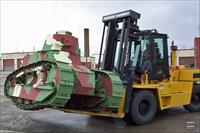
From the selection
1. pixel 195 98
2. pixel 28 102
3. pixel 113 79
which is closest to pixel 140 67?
pixel 113 79

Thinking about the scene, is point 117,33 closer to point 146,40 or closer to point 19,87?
point 146,40

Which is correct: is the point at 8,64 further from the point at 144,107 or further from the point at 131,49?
the point at 144,107

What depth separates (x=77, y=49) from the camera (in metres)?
8.99

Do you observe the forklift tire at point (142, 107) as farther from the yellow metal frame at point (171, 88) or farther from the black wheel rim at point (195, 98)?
the black wheel rim at point (195, 98)

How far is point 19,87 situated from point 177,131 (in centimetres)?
369

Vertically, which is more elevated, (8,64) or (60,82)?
(8,64)

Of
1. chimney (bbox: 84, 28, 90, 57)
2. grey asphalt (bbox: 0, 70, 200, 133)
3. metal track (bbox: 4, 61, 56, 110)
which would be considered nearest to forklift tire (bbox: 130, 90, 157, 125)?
grey asphalt (bbox: 0, 70, 200, 133)

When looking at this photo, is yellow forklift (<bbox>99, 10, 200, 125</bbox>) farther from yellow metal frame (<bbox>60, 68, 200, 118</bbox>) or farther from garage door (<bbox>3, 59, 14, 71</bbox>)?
garage door (<bbox>3, 59, 14, 71</bbox>)

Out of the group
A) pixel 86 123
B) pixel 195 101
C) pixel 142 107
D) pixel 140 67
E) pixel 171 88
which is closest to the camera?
pixel 142 107

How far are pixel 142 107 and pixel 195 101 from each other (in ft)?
9.76

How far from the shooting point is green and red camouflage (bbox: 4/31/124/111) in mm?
7988

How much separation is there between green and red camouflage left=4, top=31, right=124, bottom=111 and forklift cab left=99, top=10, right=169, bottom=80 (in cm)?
118

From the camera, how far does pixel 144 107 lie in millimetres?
10164

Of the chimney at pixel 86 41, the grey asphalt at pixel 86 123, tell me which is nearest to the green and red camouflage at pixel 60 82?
the grey asphalt at pixel 86 123
